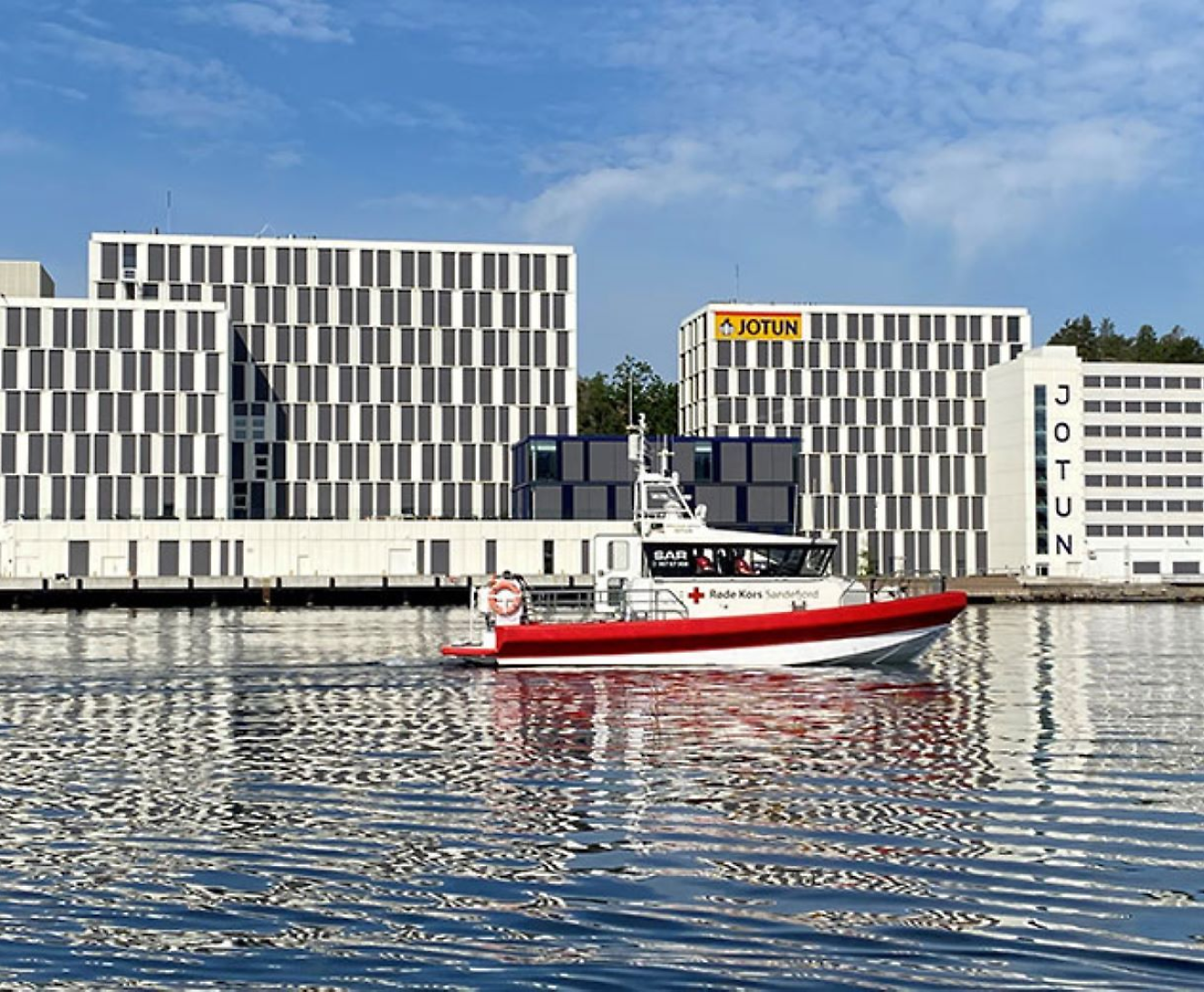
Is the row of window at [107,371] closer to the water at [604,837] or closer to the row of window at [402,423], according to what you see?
the row of window at [402,423]

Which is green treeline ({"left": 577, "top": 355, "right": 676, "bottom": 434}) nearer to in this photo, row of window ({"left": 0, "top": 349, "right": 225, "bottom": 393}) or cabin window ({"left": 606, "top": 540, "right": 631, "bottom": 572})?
row of window ({"left": 0, "top": 349, "right": 225, "bottom": 393})

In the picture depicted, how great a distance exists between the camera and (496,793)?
1986 centimetres

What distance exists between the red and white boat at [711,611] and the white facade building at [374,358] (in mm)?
102138

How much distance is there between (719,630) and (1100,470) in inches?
4656

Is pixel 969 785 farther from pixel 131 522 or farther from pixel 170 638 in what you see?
pixel 131 522

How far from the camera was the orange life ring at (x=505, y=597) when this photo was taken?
38156mm

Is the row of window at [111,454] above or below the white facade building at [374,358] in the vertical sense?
below

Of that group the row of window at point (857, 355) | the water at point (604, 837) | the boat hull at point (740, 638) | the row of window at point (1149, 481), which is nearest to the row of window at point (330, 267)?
the row of window at point (857, 355)

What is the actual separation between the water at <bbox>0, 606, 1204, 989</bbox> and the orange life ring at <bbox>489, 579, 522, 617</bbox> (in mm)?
4312

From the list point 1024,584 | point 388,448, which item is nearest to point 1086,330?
point 1024,584

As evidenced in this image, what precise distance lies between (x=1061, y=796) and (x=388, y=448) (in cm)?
12427

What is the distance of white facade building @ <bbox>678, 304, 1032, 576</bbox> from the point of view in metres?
152

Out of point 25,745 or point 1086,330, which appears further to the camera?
point 1086,330

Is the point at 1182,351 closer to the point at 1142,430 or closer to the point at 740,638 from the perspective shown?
the point at 1142,430
